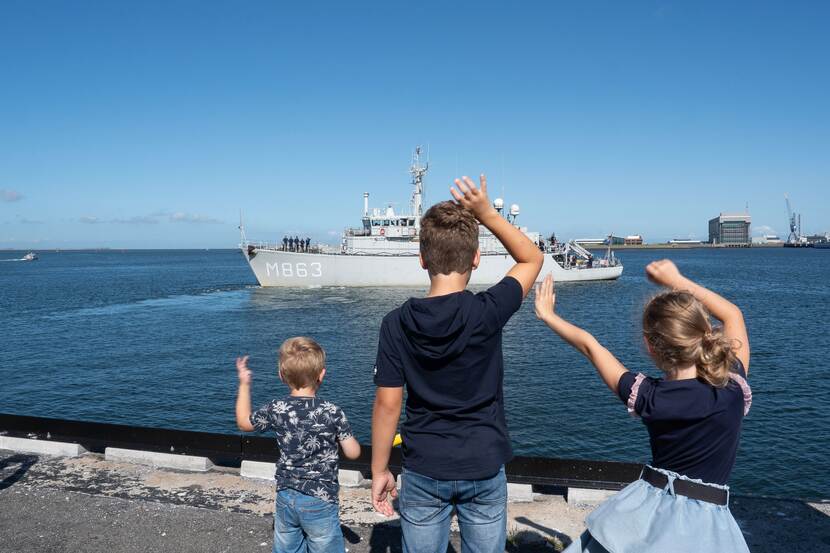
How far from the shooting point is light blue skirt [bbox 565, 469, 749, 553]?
2.15m

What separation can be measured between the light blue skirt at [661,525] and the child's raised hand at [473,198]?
4.28 ft

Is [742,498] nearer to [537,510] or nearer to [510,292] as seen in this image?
[537,510]

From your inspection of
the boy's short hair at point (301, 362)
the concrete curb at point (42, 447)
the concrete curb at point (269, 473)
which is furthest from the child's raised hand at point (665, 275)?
the concrete curb at point (42, 447)

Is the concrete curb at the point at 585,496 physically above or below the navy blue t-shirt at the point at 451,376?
below

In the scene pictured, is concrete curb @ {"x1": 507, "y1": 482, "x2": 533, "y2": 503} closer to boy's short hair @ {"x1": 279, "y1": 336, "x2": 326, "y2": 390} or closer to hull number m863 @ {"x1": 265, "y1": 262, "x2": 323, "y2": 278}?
boy's short hair @ {"x1": 279, "y1": 336, "x2": 326, "y2": 390}

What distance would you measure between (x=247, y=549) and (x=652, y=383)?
3.47 metres

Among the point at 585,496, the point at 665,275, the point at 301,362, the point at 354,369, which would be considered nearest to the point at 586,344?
the point at 665,275

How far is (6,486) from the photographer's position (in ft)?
18.2

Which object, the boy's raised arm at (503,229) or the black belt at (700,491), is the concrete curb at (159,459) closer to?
the boy's raised arm at (503,229)

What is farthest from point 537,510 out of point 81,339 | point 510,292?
point 81,339

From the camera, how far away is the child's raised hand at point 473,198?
2.64m

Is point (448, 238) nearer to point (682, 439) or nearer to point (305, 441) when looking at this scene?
point (682, 439)

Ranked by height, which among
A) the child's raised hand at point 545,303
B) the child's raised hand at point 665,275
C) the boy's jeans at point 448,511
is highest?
the child's raised hand at point 665,275

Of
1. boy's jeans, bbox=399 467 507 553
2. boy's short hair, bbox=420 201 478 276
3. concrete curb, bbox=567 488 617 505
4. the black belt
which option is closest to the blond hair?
the black belt
